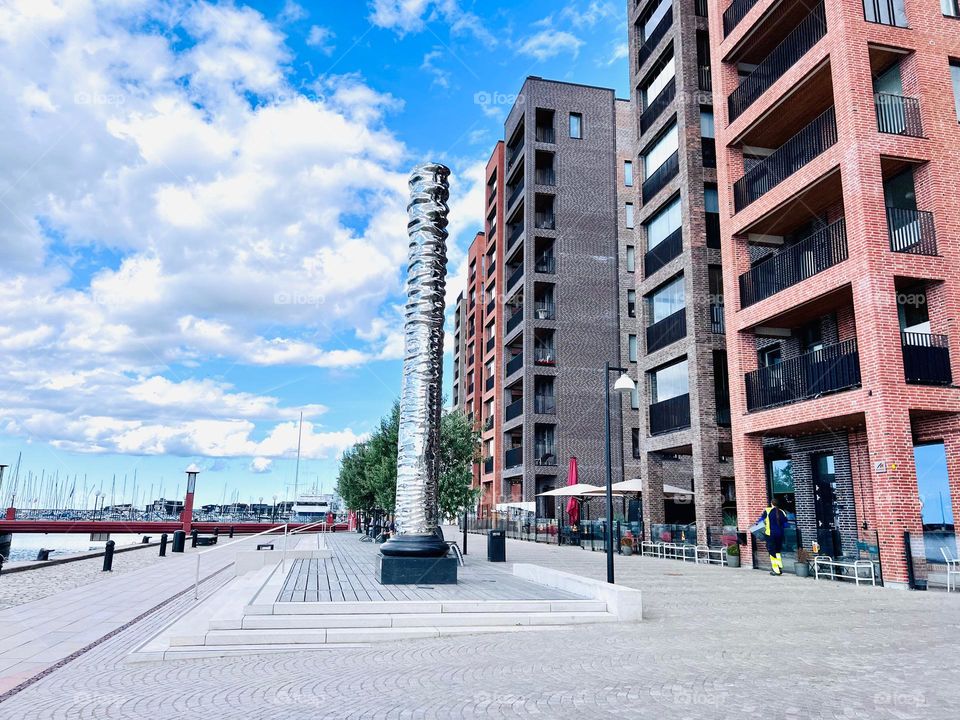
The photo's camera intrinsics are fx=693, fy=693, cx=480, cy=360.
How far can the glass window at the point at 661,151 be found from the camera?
26.9m

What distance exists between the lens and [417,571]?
12297 millimetres

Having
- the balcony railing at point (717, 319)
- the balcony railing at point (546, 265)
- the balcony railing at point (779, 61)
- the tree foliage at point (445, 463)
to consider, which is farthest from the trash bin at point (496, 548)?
the balcony railing at point (546, 265)

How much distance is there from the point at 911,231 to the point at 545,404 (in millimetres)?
27121

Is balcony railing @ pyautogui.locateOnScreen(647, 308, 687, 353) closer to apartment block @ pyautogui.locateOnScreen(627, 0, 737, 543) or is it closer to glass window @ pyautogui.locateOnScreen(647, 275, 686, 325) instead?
apartment block @ pyautogui.locateOnScreen(627, 0, 737, 543)

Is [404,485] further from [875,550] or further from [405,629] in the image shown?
[875,550]

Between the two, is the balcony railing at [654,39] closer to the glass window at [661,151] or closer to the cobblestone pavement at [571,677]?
the glass window at [661,151]

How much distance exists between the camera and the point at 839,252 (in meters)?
18.1

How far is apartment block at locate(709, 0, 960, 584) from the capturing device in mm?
15828

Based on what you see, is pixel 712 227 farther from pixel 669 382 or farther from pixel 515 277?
pixel 515 277

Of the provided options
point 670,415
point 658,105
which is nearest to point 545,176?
point 658,105

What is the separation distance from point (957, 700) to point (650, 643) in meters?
3.24

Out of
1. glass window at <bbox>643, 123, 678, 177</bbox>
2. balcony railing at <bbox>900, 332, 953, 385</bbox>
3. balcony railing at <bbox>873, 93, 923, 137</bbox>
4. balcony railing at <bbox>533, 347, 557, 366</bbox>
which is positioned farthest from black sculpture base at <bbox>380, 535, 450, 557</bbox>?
balcony railing at <bbox>533, 347, 557, 366</bbox>

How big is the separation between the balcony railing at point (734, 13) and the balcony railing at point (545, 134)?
2251 centimetres

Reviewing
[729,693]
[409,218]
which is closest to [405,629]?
[729,693]
